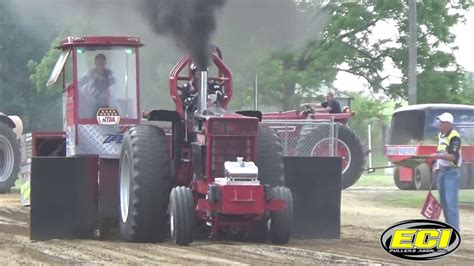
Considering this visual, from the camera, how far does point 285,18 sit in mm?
18406

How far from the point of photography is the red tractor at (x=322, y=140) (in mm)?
20516

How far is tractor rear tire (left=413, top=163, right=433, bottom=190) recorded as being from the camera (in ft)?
80.9

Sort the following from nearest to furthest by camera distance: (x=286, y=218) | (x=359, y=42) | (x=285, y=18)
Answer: (x=286, y=218)
(x=285, y=18)
(x=359, y=42)

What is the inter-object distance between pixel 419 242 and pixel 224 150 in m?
2.54

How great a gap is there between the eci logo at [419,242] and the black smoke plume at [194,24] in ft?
→ 9.96

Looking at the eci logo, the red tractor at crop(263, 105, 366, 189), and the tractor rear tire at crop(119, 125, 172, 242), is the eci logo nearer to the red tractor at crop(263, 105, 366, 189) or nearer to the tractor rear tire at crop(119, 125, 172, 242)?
the tractor rear tire at crop(119, 125, 172, 242)

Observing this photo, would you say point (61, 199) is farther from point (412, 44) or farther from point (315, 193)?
point (412, 44)

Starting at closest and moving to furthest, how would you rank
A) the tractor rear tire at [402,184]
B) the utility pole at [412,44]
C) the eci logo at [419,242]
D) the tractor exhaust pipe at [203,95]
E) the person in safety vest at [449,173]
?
the eci logo at [419,242], the tractor exhaust pipe at [203,95], the person in safety vest at [449,173], the utility pole at [412,44], the tractor rear tire at [402,184]

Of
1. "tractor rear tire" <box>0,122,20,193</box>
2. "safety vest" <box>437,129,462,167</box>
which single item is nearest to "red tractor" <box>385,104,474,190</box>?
"tractor rear tire" <box>0,122,20,193</box>

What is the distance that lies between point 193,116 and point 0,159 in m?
11.8

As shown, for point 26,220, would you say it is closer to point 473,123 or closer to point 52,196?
point 52,196

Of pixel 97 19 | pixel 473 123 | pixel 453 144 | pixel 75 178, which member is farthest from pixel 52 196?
pixel 473 123

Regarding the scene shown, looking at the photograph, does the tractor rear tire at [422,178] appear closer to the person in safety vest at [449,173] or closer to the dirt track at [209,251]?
the dirt track at [209,251]

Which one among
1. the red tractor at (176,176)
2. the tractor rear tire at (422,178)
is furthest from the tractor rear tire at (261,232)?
the tractor rear tire at (422,178)
